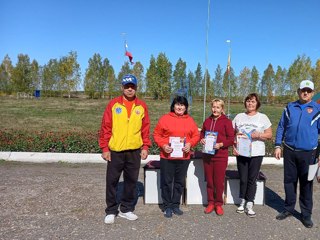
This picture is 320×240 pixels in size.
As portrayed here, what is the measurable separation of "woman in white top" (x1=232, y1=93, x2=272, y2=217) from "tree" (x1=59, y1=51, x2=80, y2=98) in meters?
45.1

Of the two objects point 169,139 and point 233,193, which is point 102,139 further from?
point 233,193

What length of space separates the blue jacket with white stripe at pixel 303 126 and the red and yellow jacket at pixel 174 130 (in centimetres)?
129

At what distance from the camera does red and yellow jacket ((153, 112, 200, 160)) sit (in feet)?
13.2

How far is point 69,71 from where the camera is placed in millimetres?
46000

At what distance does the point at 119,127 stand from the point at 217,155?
1.47 metres

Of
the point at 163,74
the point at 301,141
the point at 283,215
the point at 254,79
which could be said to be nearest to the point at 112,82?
the point at 163,74

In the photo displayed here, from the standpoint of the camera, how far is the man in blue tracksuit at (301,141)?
12.5 feet

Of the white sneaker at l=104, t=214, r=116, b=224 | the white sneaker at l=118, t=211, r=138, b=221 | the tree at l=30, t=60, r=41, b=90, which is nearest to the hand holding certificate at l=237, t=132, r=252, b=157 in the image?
the white sneaker at l=118, t=211, r=138, b=221

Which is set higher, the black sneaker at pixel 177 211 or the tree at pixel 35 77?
the tree at pixel 35 77

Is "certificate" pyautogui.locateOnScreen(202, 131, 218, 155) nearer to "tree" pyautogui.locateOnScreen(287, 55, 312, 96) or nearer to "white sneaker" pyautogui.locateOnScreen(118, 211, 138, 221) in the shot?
"white sneaker" pyautogui.locateOnScreen(118, 211, 138, 221)

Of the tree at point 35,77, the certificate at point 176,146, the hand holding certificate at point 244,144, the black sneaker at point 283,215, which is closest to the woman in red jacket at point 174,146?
the certificate at point 176,146

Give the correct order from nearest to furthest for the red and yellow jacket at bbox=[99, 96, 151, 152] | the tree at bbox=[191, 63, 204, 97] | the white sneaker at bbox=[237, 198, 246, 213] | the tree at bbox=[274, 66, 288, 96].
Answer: the red and yellow jacket at bbox=[99, 96, 151, 152]
the white sneaker at bbox=[237, 198, 246, 213]
the tree at bbox=[274, 66, 288, 96]
the tree at bbox=[191, 63, 204, 97]

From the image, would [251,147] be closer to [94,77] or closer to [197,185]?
[197,185]

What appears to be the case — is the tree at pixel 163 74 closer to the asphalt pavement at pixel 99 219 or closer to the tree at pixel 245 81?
the tree at pixel 245 81
